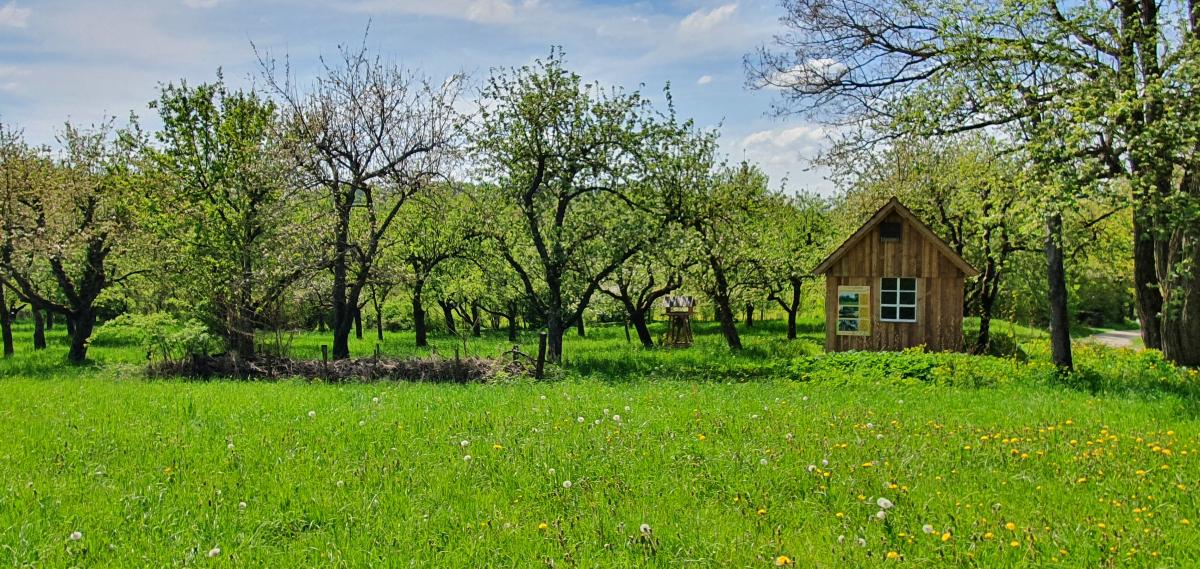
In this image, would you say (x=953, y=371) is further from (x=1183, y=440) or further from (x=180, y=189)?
(x=180, y=189)

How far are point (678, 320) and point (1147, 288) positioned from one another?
15953 mm

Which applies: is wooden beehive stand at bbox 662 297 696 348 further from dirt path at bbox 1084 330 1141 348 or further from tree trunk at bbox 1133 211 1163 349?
dirt path at bbox 1084 330 1141 348

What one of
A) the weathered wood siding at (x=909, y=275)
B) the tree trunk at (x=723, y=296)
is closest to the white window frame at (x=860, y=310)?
the weathered wood siding at (x=909, y=275)

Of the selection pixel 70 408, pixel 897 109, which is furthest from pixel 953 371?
pixel 70 408

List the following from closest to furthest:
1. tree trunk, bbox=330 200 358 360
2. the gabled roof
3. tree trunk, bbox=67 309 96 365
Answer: tree trunk, bbox=330 200 358 360
tree trunk, bbox=67 309 96 365
the gabled roof

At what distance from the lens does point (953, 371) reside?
14188 mm

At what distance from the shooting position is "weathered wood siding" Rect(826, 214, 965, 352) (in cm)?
2239

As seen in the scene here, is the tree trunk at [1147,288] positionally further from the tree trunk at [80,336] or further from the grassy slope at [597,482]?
the tree trunk at [80,336]

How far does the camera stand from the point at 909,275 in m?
22.7

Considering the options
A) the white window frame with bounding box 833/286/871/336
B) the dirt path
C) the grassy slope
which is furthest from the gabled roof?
the dirt path

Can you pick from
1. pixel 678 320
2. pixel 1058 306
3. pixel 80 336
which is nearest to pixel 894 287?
pixel 1058 306

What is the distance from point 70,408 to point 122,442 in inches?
136

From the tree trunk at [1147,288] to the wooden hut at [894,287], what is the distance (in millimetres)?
4592

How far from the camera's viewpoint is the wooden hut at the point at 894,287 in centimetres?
2238
